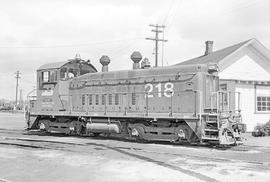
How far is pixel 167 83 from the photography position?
14688 millimetres

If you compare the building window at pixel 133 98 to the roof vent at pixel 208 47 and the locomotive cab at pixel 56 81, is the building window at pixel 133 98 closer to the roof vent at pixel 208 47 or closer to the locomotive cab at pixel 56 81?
the locomotive cab at pixel 56 81

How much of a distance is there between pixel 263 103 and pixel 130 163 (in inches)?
533

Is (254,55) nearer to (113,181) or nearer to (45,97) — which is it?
(45,97)

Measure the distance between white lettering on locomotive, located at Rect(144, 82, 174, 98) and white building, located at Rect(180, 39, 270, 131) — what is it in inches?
228

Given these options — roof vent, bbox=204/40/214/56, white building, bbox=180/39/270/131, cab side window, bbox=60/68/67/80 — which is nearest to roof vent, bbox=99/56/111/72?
cab side window, bbox=60/68/67/80

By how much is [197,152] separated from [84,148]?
3746 mm

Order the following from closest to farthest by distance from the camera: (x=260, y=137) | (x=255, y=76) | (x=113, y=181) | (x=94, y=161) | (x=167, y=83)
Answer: (x=113, y=181), (x=94, y=161), (x=167, y=83), (x=260, y=137), (x=255, y=76)

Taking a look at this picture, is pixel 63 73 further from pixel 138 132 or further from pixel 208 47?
pixel 208 47

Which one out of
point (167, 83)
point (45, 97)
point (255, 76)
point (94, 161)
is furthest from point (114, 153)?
point (255, 76)

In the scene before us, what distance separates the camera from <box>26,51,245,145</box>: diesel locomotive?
535 inches

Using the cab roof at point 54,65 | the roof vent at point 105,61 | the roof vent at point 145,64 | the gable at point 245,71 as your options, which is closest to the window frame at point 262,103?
the gable at point 245,71

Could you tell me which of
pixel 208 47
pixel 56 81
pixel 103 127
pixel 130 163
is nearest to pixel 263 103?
pixel 208 47

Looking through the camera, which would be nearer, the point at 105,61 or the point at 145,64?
the point at 145,64

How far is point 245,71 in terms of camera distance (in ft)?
69.3
